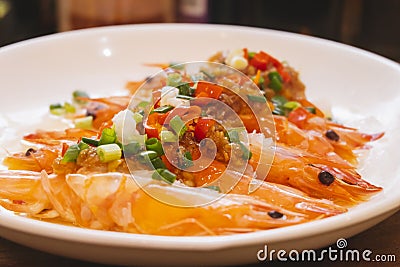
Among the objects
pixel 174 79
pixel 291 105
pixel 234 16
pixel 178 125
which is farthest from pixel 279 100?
pixel 234 16

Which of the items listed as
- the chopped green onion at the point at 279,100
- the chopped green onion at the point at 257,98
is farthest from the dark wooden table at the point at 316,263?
the chopped green onion at the point at 279,100

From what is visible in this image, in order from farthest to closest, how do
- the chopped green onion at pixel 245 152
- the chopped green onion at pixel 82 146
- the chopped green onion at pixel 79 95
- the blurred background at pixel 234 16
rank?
the blurred background at pixel 234 16, the chopped green onion at pixel 79 95, the chopped green onion at pixel 245 152, the chopped green onion at pixel 82 146

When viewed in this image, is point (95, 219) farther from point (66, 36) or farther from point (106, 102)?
point (66, 36)

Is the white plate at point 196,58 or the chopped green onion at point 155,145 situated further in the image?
the chopped green onion at point 155,145

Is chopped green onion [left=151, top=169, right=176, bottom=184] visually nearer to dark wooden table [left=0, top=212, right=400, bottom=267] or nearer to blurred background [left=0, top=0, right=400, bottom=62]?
dark wooden table [left=0, top=212, right=400, bottom=267]

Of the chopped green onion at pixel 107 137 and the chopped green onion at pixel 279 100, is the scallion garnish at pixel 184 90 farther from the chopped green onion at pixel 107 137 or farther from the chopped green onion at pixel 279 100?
the chopped green onion at pixel 279 100

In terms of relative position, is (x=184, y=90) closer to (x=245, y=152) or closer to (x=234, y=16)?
(x=245, y=152)
